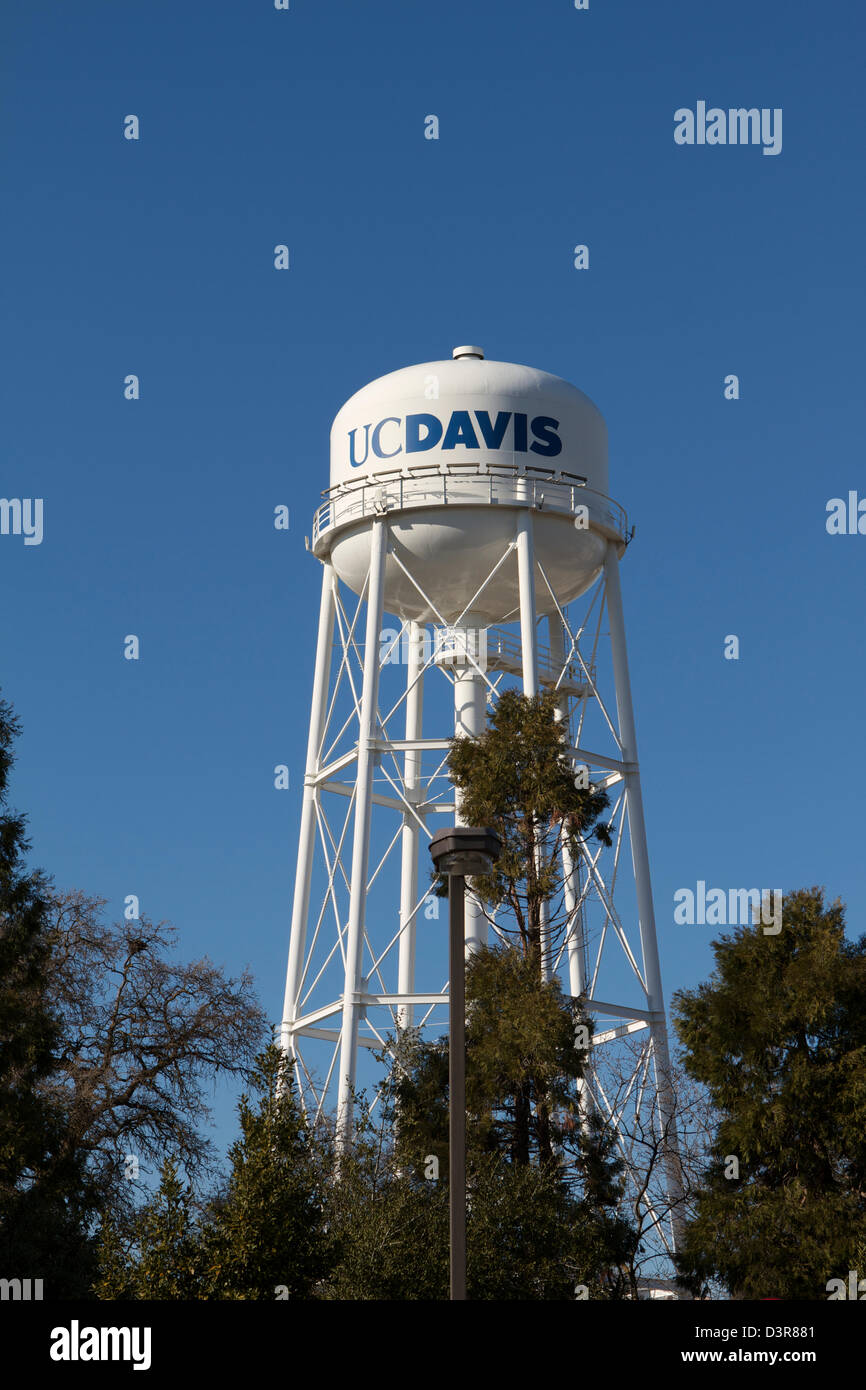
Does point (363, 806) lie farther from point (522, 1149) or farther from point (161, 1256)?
point (161, 1256)

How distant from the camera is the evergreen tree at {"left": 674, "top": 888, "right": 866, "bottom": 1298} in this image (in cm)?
2500

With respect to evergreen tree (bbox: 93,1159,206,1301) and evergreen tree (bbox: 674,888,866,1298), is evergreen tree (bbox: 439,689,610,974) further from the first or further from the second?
evergreen tree (bbox: 93,1159,206,1301)

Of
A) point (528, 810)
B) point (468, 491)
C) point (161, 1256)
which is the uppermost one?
point (468, 491)

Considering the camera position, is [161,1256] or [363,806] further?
[363,806]

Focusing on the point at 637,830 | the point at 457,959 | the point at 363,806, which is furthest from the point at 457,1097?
the point at 637,830

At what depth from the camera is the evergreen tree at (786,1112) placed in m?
25.0

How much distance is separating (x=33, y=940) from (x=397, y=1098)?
235 inches

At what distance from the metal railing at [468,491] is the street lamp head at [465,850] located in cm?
1945

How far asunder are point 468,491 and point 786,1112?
13.9m

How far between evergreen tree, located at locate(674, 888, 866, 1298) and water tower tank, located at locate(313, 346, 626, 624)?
427 inches

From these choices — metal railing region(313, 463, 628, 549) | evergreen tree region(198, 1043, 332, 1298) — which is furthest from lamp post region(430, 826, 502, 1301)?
metal railing region(313, 463, 628, 549)

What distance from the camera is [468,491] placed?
115 feet
